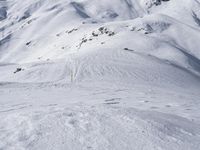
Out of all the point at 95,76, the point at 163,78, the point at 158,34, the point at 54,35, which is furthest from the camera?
the point at 54,35

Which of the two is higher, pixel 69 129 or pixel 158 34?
pixel 158 34

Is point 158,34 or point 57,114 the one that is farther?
point 158,34

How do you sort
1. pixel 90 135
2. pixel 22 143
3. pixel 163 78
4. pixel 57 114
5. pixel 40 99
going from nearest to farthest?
pixel 22 143 → pixel 90 135 → pixel 57 114 → pixel 40 99 → pixel 163 78

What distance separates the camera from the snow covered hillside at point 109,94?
1002cm

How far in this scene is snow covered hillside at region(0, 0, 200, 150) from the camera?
10020mm

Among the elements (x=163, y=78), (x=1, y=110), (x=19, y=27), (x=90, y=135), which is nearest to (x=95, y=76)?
(x=163, y=78)

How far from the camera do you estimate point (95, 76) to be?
33750mm

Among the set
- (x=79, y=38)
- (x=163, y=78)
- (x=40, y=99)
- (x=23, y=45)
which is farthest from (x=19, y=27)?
(x=40, y=99)

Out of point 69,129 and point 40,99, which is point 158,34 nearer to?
point 40,99

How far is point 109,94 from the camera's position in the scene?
21.2 metres

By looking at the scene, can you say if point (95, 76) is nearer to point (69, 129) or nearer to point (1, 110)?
point (1, 110)

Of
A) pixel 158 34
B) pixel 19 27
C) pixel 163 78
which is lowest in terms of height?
pixel 163 78

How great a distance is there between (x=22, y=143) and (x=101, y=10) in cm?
15820

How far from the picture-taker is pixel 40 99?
727 inches
